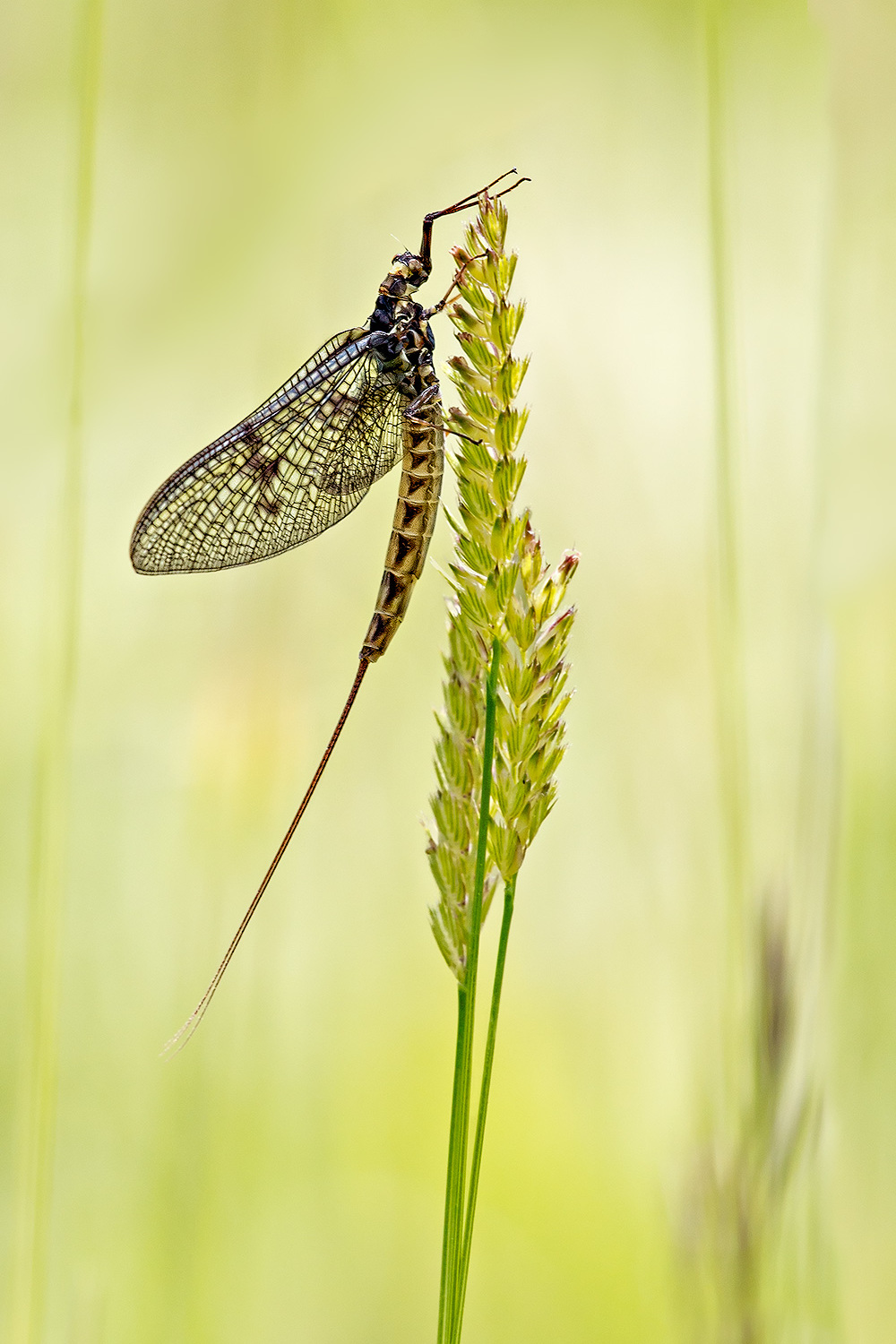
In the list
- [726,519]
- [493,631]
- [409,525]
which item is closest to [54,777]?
[409,525]

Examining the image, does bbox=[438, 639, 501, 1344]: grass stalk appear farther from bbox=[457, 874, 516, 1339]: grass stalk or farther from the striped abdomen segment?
the striped abdomen segment

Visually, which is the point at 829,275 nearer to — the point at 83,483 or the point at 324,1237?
the point at 83,483

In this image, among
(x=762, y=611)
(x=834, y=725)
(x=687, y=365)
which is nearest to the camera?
(x=834, y=725)

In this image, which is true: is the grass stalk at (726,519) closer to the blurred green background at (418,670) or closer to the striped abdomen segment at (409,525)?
the blurred green background at (418,670)

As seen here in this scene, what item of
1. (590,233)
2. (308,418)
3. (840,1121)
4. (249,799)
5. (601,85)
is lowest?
(840,1121)

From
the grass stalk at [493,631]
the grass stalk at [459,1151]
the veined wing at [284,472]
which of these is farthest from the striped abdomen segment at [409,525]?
the grass stalk at [459,1151]

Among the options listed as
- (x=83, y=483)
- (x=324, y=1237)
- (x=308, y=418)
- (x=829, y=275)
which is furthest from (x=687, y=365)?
(x=324, y=1237)

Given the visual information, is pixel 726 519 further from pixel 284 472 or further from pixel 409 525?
pixel 284 472
